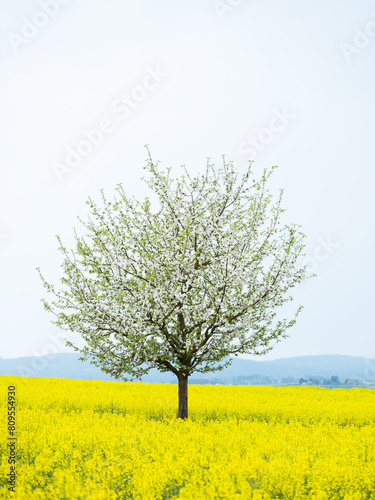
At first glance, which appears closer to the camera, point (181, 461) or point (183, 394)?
point (181, 461)

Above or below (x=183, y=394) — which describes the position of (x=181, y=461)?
below

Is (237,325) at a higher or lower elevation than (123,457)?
higher

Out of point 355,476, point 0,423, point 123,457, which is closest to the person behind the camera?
point 355,476

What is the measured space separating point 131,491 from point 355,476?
15.3 ft

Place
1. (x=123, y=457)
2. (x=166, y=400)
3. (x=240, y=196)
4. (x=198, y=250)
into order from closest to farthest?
(x=123, y=457)
(x=198, y=250)
(x=240, y=196)
(x=166, y=400)

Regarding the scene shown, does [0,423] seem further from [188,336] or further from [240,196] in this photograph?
[240,196]

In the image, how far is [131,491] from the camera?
31.1 feet

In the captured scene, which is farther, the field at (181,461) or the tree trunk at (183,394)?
the tree trunk at (183,394)

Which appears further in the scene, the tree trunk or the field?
the tree trunk

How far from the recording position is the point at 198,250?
704 inches

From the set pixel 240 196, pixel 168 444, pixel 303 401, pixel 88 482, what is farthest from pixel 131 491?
pixel 303 401

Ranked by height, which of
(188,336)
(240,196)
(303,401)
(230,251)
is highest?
A: (240,196)

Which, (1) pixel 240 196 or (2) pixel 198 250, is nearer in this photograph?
(2) pixel 198 250

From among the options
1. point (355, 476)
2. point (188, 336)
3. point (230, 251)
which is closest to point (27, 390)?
point (188, 336)
